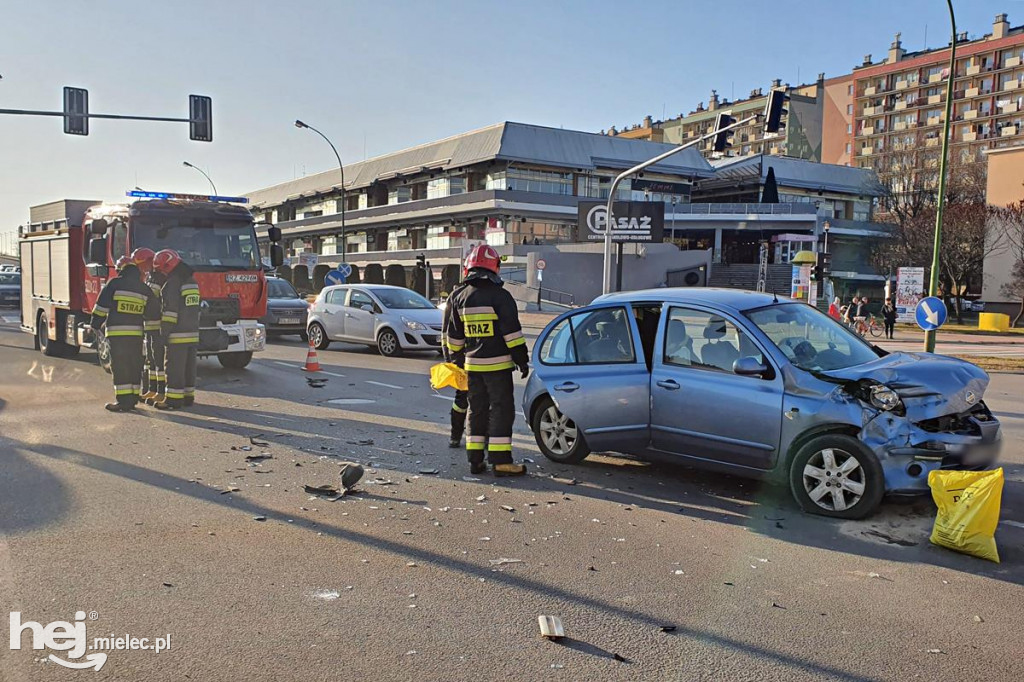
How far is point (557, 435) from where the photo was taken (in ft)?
24.3

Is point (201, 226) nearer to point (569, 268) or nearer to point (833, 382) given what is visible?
point (833, 382)

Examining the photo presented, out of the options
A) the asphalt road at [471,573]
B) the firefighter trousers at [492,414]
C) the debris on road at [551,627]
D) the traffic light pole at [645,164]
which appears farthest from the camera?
the traffic light pole at [645,164]

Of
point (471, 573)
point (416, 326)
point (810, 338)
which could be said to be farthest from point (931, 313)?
point (471, 573)

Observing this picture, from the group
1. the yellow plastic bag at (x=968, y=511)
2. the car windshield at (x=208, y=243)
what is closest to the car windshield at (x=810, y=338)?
the yellow plastic bag at (x=968, y=511)

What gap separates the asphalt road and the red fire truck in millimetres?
5201

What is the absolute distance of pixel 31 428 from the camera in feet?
A: 29.1

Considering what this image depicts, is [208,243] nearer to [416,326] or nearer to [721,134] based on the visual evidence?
[416,326]

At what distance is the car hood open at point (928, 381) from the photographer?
5.51 metres

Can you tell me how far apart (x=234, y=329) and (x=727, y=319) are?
9.17m

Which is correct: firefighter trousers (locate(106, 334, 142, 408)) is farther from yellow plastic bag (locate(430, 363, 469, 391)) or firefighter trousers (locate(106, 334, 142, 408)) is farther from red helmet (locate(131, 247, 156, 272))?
yellow plastic bag (locate(430, 363, 469, 391))

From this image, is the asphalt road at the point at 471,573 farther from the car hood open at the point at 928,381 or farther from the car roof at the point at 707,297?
the car roof at the point at 707,297

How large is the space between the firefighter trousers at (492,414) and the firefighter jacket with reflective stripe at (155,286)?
17.9ft

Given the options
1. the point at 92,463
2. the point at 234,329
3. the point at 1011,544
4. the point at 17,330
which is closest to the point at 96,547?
the point at 92,463

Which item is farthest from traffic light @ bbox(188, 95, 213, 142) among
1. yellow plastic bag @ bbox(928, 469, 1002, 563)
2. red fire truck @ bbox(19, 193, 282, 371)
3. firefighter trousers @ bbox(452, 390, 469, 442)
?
yellow plastic bag @ bbox(928, 469, 1002, 563)
